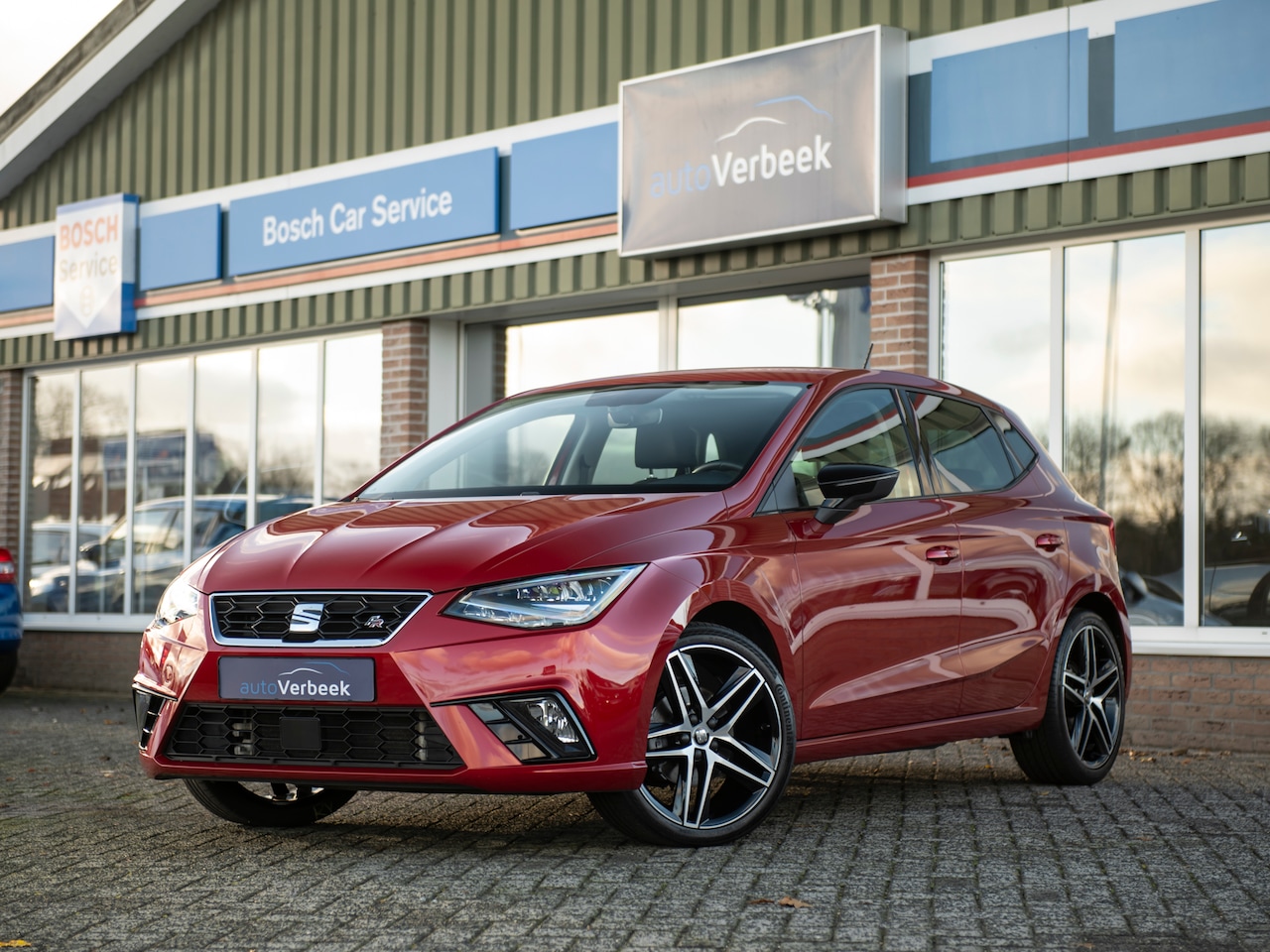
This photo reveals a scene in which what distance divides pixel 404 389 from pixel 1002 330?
5141 millimetres

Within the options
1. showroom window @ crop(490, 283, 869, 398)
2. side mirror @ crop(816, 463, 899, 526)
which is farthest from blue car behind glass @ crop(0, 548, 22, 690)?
side mirror @ crop(816, 463, 899, 526)

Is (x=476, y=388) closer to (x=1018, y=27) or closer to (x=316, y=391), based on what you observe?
(x=316, y=391)

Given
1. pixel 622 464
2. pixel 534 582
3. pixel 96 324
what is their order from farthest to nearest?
pixel 96 324
pixel 622 464
pixel 534 582

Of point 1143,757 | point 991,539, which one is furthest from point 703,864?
point 1143,757

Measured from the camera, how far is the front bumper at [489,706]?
4.92 m

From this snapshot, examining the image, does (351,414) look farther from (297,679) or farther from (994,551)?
(297,679)

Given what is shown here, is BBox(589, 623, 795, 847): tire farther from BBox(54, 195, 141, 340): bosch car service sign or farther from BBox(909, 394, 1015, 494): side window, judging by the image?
BBox(54, 195, 141, 340): bosch car service sign

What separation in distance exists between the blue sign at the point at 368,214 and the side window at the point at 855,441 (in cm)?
674

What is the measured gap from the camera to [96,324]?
1602cm

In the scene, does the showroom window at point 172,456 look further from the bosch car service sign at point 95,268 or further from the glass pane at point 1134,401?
the glass pane at point 1134,401

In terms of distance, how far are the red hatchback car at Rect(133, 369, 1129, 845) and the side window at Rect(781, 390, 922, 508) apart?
0.01 metres

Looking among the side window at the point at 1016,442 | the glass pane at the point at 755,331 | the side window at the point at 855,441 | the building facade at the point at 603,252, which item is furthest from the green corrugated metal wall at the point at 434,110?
the side window at the point at 855,441

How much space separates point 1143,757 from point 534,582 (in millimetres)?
5160

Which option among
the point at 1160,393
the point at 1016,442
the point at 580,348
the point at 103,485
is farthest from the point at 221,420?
the point at 1016,442
